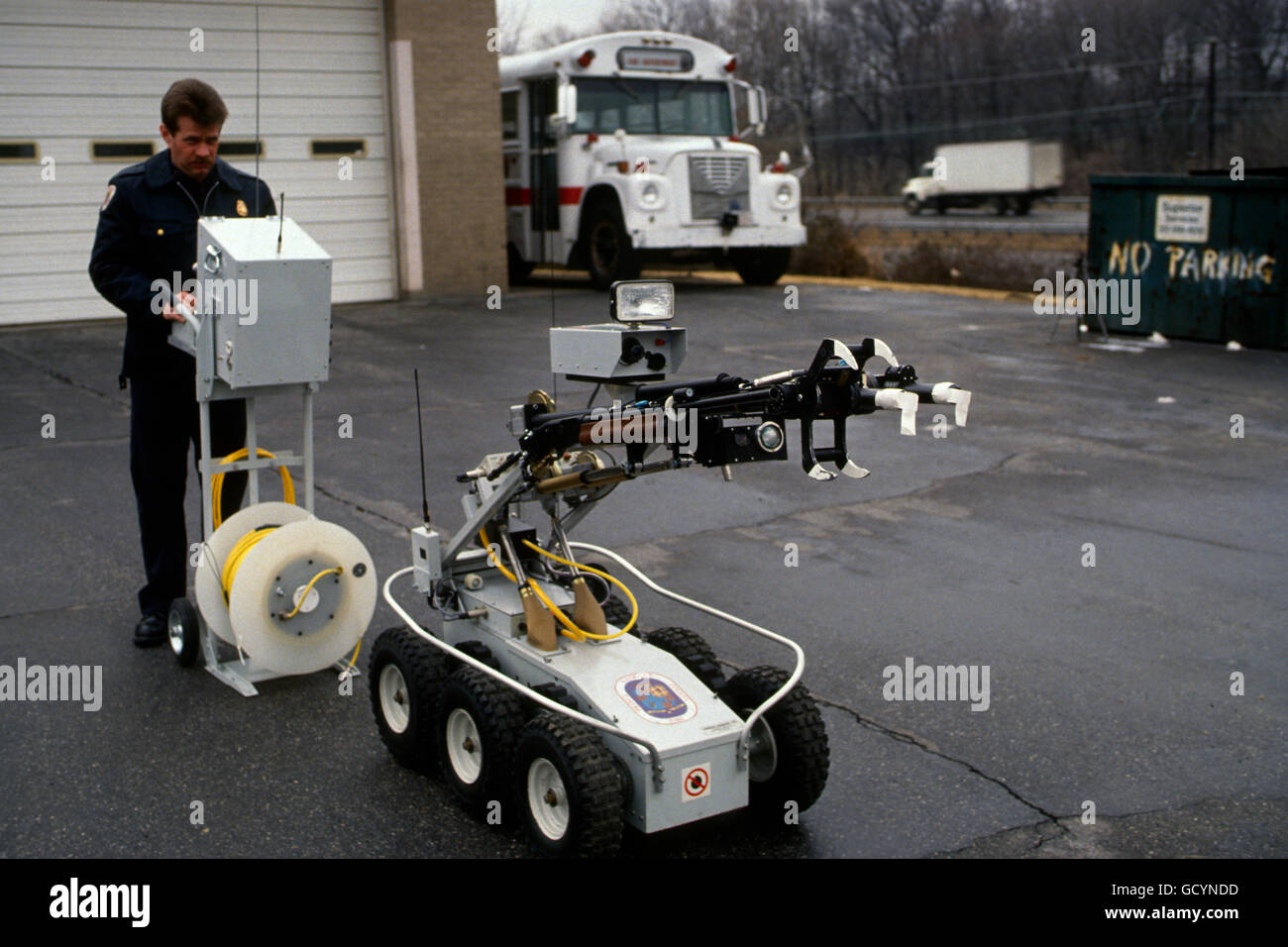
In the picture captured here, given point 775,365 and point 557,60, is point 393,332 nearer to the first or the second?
point 775,365

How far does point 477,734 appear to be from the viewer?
414 cm

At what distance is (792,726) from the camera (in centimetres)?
400

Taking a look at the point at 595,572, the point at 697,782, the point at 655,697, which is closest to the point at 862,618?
the point at 595,572

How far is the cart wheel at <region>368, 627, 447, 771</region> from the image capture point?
4367mm

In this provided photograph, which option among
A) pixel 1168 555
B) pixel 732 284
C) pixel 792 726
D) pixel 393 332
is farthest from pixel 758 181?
pixel 792 726

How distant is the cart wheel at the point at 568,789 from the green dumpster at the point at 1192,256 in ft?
38.6

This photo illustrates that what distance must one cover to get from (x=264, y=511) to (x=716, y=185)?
534 inches

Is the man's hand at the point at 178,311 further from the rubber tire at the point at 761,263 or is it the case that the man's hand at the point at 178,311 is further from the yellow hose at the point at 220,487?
the rubber tire at the point at 761,263

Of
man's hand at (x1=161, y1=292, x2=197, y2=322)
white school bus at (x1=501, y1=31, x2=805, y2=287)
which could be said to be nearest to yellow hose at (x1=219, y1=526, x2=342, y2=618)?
man's hand at (x1=161, y1=292, x2=197, y2=322)

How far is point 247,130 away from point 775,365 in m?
7.01

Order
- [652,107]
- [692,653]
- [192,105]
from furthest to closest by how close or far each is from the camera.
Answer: [652,107] < [192,105] < [692,653]

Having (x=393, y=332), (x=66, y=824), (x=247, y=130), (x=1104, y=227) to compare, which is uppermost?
(x=247, y=130)

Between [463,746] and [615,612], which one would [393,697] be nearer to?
[463,746]

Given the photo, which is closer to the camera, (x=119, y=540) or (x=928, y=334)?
(x=119, y=540)
